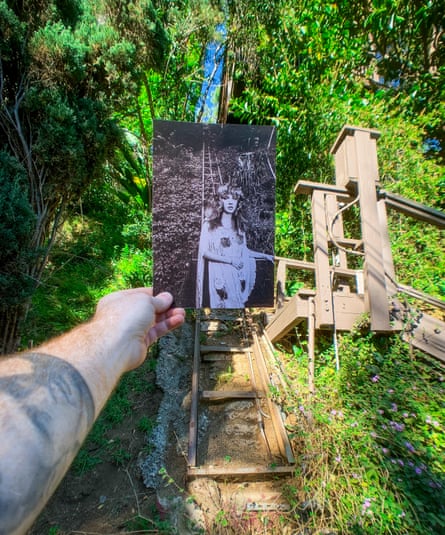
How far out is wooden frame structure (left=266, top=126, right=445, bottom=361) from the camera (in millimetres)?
2186

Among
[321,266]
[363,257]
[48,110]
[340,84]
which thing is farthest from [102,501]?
[340,84]

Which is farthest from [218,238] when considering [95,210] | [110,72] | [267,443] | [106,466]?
[95,210]

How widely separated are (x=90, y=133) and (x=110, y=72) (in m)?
0.88

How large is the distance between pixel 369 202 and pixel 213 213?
1831 mm

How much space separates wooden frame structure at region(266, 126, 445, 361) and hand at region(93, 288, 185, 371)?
65.9 inches

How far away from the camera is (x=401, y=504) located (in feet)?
4.46

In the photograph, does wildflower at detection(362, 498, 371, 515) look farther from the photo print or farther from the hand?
the hand

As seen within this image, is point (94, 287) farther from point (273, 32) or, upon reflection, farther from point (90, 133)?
point (273, 32)

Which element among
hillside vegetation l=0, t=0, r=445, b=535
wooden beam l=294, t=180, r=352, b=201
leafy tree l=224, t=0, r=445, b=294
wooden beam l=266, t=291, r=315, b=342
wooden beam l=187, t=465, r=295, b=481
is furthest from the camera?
leafy tree l=224, t=0, r=445, b=294

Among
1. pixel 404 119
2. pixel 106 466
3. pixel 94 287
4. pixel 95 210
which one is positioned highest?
pixel 404 119

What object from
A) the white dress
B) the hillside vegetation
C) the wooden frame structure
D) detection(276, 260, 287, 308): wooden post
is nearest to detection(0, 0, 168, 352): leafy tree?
the hillside vegetation

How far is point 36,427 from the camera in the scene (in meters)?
0.64

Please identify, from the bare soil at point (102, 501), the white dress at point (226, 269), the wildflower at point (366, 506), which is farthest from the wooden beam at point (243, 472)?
the white dress at point (226, 269)

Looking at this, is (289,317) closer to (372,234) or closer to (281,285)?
(281,285)
